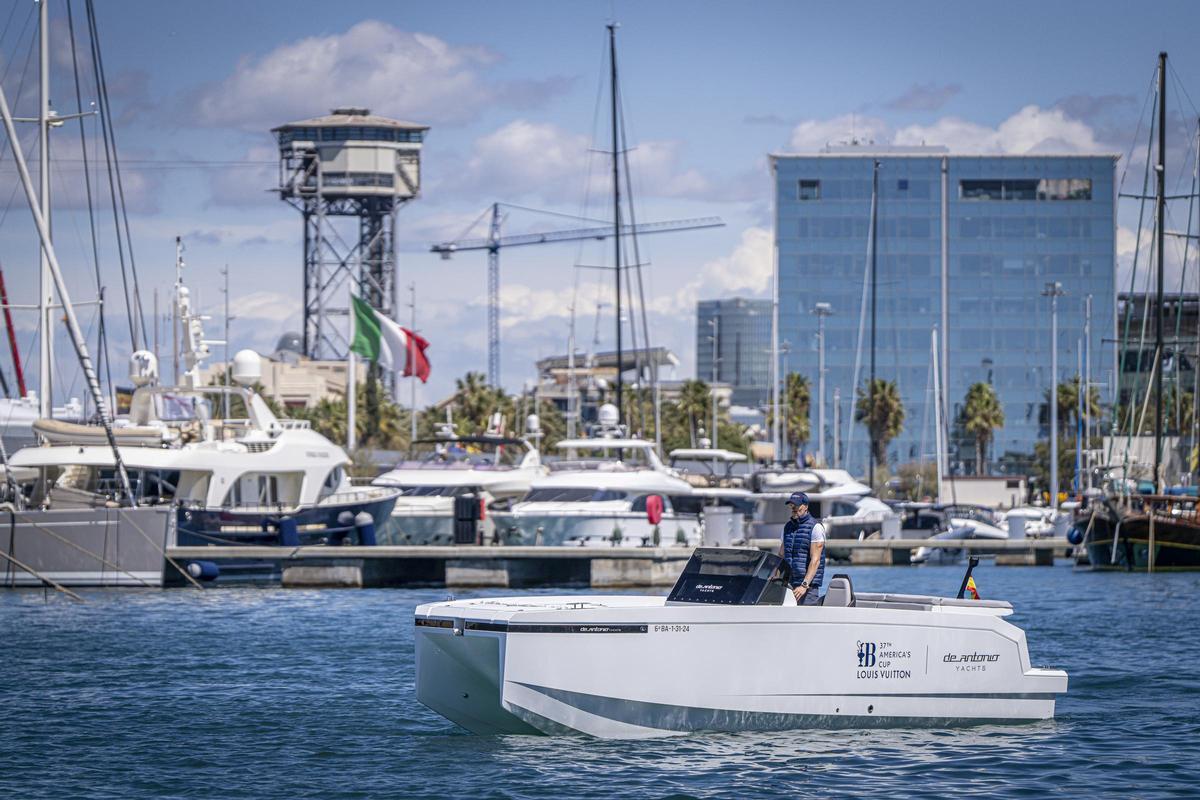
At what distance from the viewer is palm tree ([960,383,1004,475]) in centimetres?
10131

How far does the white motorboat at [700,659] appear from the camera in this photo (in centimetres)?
1379

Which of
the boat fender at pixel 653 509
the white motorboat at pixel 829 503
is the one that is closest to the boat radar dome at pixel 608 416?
the white motorboat at pixel 829 503

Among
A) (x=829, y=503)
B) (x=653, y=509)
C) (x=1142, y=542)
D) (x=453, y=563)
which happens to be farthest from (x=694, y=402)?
(x=453, y=563)

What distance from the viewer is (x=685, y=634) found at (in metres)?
14.0

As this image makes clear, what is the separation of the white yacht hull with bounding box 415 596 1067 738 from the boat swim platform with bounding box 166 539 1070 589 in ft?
68.8

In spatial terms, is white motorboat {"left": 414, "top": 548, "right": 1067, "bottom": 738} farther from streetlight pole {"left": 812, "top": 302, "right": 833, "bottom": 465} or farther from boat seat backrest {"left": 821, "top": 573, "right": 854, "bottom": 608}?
streetlight pole {"left": 812, "top": 302, "right": 833, "bottom": 465}

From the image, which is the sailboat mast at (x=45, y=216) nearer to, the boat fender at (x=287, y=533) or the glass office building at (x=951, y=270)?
the boat fender at (x=287, y=533)

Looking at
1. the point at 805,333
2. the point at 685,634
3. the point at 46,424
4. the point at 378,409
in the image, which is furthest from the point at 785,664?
the point at 805,333

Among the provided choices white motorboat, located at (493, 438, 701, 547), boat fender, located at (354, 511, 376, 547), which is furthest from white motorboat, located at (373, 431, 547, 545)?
boat fender, located at (354, 511, 376, 547)

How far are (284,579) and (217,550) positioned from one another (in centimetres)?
168

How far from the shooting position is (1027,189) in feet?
A: 368

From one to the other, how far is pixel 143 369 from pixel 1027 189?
83028 millimetres

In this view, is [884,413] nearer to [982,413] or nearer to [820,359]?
[820,359]

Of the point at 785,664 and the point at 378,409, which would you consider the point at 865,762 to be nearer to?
the point at 785,664
